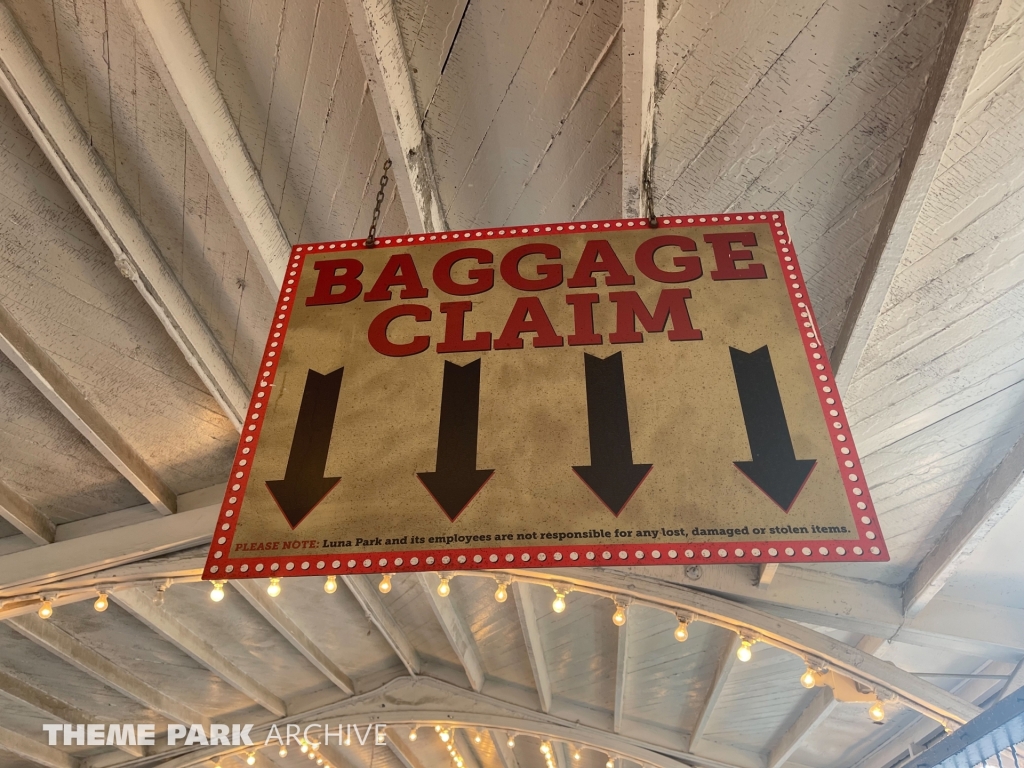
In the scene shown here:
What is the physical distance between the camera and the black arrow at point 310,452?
51.1 inches

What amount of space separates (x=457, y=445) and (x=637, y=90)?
1202mm

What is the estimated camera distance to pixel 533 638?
5.76 metres

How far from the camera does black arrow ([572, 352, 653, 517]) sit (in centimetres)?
125

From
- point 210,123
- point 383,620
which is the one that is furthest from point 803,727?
point 210,123

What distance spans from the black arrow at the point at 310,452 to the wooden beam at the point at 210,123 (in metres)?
0.89

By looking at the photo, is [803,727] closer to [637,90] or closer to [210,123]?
[637,90]

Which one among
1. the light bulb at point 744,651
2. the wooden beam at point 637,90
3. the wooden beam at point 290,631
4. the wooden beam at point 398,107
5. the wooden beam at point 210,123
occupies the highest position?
the wooden beam at point 210,123

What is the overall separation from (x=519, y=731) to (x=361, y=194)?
668 centimetres

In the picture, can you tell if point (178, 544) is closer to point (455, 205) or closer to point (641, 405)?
point (455, 205)

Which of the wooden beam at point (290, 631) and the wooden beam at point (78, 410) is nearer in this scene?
the wooden beam at point (78, 410)

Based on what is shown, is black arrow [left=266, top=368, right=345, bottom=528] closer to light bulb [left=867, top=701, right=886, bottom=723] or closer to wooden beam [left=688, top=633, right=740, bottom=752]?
wooden beam [left=688, top=633, right=740, bottom=752]

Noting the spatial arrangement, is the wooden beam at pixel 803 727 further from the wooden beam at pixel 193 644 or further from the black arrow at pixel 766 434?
the wooden beam at pixel 193 644

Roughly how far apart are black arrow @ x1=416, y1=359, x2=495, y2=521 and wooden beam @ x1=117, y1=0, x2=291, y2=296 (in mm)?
1086

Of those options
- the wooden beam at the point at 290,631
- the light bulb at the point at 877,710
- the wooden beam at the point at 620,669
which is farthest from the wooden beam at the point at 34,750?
the light bulb at the point at 877,710
